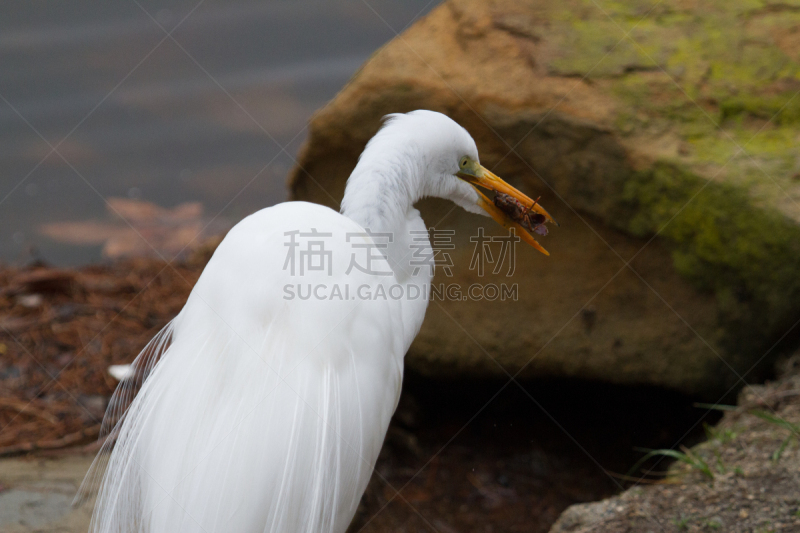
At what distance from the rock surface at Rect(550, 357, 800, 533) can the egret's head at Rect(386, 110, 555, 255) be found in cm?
89

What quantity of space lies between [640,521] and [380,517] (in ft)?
3.47

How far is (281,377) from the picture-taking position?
1552mm

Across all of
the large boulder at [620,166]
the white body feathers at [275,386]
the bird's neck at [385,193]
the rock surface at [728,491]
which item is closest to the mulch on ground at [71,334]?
the white body feathers at [275,386]

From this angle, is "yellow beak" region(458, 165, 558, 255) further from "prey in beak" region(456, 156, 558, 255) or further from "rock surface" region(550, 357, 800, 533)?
"rock surface" region(550, 357, 800, 533)

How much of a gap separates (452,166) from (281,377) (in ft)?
2.86

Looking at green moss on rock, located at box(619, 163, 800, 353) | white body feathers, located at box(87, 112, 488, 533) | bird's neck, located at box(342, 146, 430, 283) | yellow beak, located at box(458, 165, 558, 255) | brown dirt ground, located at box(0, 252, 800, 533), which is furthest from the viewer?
brown dirt ground, located at box(0, 252, 800, 533)

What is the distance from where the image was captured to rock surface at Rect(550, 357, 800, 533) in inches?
74.7

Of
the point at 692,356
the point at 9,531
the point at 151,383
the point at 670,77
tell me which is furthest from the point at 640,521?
the point at 9,531

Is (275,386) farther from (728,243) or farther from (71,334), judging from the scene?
(71,334)

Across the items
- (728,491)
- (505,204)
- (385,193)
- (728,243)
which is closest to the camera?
(385,193)

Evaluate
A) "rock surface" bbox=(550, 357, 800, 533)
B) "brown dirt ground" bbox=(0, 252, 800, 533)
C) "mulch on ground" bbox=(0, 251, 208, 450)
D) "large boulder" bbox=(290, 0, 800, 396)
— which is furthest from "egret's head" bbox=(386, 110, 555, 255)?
"mulch on ground" bbox=(0, 251, 208, 450)

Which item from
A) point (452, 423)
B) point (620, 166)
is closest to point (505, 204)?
point (620, 166)

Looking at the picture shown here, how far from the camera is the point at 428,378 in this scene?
2963 mm

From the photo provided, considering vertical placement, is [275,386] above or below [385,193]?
below
